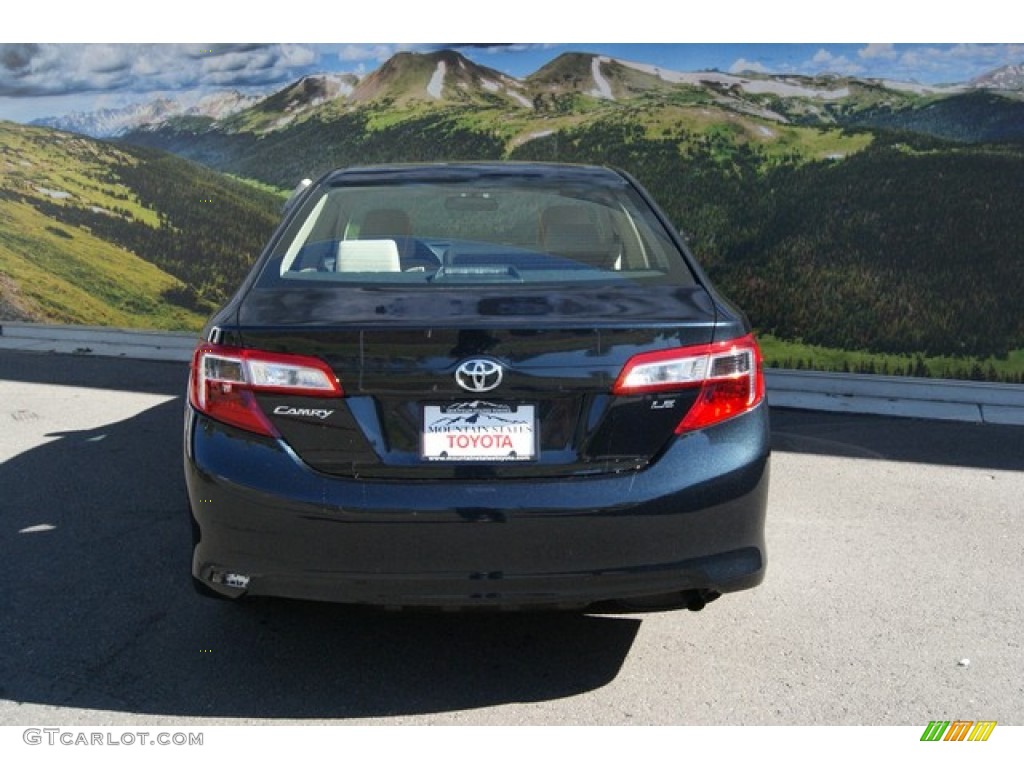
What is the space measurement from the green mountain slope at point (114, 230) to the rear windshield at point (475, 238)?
5.88 meters

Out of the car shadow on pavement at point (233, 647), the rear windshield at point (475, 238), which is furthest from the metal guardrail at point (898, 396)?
the car shadow on pavement at point (233, 647)

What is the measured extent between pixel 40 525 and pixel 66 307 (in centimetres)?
617

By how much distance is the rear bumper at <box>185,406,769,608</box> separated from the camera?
2.95 meters

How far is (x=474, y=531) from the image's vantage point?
294 cm

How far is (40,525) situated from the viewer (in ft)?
16.1

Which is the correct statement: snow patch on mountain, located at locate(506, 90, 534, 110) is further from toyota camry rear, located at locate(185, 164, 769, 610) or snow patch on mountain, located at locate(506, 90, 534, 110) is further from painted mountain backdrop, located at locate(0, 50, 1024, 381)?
toyota camry rear, located at locate(185, 164, 769, 610)

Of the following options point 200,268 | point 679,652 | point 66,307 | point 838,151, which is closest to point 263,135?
point 200,268

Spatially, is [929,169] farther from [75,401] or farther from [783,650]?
[75,401]

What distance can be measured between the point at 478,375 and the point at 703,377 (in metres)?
0.64

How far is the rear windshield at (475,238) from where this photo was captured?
3547 millimetres

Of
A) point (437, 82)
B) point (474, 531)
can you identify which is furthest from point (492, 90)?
point (474, 531)
